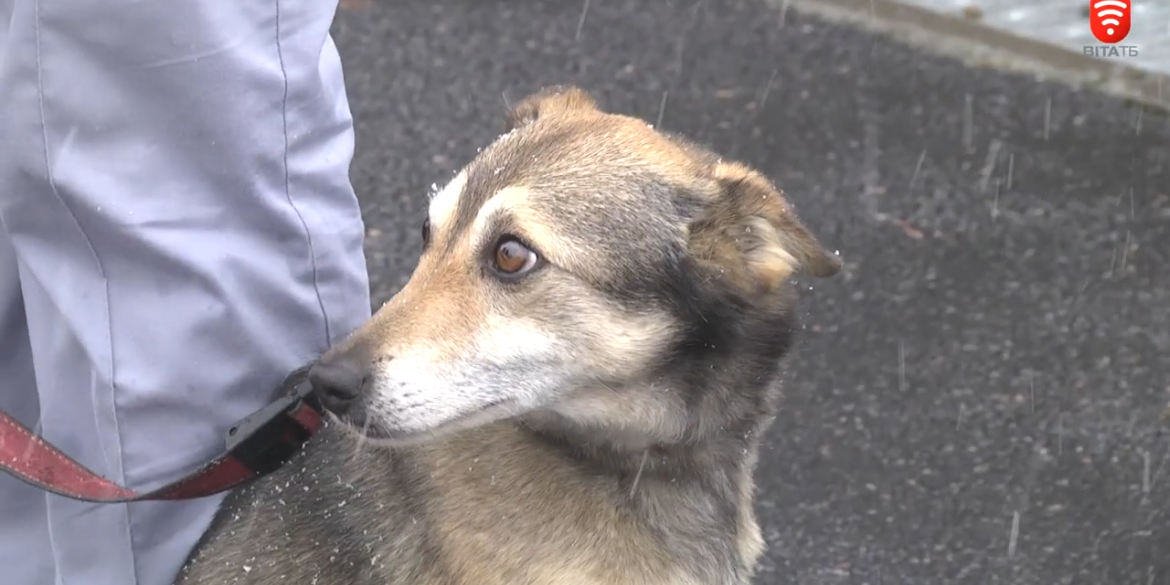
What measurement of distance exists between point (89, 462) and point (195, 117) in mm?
762

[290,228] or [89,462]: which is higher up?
[290,228]

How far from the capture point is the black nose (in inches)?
86.4

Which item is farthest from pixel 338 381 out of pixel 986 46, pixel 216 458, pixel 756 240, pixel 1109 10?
pixel 1109 10

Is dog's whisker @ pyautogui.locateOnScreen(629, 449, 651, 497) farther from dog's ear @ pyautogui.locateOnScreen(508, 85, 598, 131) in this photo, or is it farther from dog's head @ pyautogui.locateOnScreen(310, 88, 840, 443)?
dog's ear @ pyautogui.locateOnScreen(508, 85, 598, 131)

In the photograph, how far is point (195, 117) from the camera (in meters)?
2.22

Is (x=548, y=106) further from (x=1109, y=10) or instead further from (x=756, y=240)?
(x=1109, y=10)

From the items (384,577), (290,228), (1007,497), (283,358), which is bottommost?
(1007,497)

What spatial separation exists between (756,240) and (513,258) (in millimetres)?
473

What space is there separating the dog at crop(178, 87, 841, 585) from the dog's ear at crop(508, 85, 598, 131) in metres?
0.19

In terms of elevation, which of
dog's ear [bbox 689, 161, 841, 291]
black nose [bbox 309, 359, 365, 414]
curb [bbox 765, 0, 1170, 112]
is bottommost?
black nose [bbox 309, 359, 365, 414]

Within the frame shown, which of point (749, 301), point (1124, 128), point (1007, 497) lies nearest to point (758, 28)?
point (1124, 128)

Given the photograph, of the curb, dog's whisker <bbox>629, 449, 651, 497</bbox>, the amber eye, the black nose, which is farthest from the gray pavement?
the black nose

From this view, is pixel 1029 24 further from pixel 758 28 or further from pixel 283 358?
pixel 283 358

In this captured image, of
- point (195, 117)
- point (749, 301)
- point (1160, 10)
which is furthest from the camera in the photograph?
point (1160, 10)
